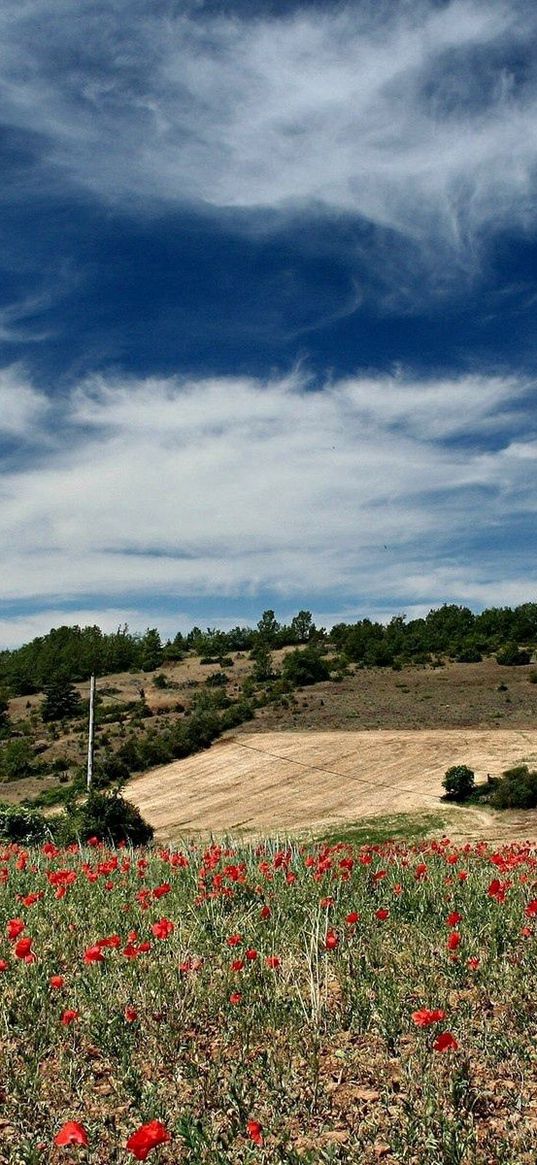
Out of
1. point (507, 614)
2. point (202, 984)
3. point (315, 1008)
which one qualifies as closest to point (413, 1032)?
point (315, 1008)

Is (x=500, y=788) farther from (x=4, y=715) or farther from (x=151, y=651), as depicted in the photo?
(x=151, y=651)

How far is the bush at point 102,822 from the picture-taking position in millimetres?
27734

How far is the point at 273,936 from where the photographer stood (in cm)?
703

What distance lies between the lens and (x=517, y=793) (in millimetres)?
31641

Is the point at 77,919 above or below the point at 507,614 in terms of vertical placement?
below

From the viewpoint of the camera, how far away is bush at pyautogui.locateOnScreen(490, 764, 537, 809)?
31.5 metres

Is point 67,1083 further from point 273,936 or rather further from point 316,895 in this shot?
point 316,895

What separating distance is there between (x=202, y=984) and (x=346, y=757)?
41.1m

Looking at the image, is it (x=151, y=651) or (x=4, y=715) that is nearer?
(x=4, y=715)

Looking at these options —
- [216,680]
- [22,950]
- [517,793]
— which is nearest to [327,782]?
[517,793]

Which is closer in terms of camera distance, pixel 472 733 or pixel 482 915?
pixel 482 915

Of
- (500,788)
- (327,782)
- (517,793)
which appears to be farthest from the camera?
(327,782)

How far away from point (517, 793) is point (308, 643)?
79.8m

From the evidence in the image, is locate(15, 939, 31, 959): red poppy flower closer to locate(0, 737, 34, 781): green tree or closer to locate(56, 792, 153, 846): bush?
locate(56, 792, 153, 846): bush
